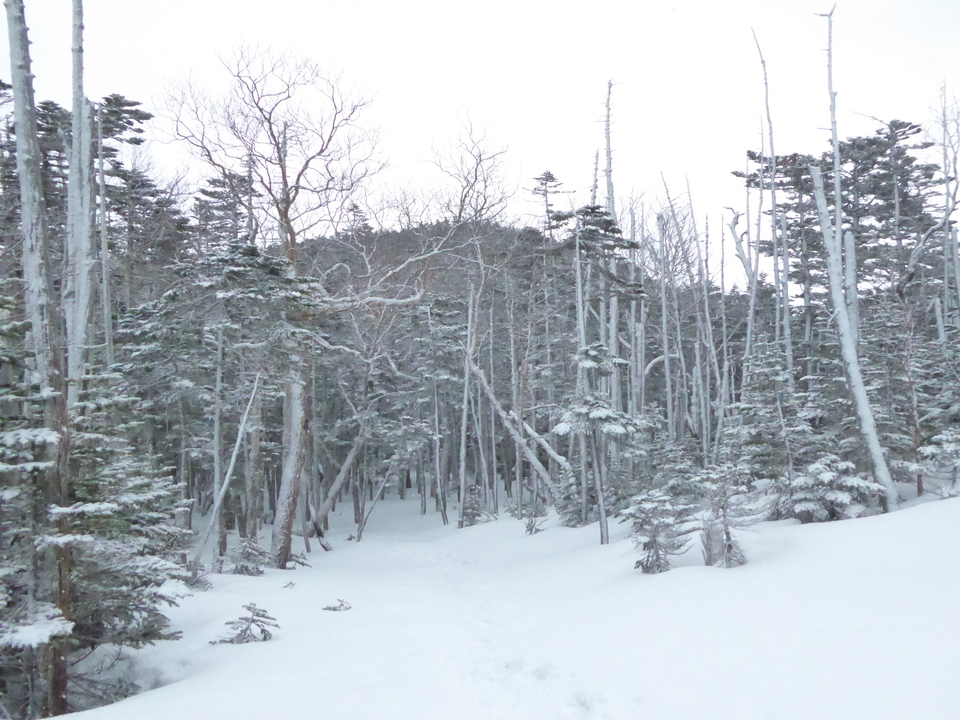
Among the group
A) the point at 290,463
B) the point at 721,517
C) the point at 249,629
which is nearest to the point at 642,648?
the point at 721,517

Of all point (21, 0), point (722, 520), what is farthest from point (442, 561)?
point (21, 0)

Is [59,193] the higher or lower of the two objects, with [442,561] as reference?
higher

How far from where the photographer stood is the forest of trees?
6.84m

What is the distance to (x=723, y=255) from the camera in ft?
82.4

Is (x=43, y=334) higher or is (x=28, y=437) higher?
(x=43, y=334)

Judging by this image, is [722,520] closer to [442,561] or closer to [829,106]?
[829,106]

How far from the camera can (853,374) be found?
420 inches

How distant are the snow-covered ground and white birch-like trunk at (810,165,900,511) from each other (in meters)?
1.98

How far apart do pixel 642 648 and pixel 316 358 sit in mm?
11404

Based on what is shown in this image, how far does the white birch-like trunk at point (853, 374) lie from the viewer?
10.1m

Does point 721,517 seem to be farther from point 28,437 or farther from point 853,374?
point 28,437

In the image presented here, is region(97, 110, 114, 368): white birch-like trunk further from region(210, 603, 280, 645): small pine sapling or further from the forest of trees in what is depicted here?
region(210, 603, 280, 645): small pine sapling

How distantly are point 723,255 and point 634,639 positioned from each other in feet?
71.2

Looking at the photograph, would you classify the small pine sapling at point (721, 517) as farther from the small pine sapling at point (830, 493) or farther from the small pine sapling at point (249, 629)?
the small pine sapling at point (249, 629)
